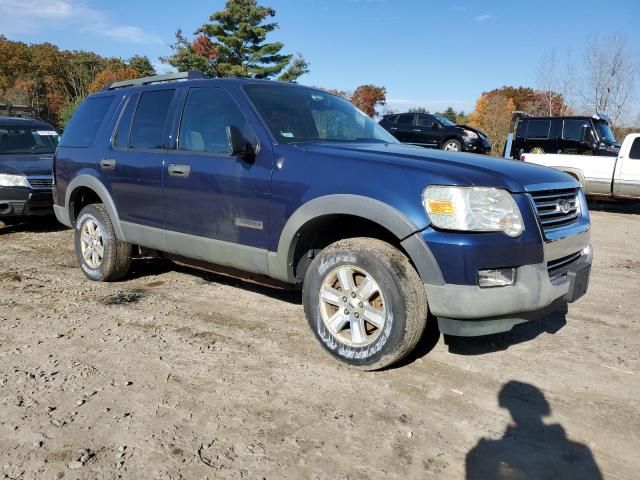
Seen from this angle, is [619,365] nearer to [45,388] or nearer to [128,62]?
[45,388]

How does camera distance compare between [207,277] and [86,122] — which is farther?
[207,277]

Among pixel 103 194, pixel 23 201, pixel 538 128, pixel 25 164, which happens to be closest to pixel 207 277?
pixel 103 194

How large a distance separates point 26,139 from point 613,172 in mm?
11514

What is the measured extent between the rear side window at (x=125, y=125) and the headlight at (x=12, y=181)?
3497 mm

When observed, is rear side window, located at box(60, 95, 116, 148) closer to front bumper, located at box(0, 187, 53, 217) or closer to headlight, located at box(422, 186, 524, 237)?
front bumper, located at box(0, 187, 53, 217)

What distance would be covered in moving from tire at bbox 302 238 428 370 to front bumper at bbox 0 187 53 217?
5.82m

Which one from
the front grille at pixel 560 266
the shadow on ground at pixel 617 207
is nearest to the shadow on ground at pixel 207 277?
the front grille at pixel 560 266

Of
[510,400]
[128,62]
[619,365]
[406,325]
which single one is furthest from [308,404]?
[128,62]

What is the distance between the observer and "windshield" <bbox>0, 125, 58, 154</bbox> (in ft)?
28.1

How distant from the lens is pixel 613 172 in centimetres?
1124

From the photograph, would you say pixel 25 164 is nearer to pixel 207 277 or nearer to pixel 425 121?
pixel 207 277

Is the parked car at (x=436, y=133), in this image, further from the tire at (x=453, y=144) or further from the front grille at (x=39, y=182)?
the front grille at (x=39, y=182)

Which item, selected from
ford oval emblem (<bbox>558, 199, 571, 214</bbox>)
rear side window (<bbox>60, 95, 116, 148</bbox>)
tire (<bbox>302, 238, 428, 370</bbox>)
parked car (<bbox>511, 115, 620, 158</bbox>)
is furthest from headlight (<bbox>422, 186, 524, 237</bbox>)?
parked car (<bbox>511, 115, 620, 158</bbox>)

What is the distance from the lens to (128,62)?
5981 cm
